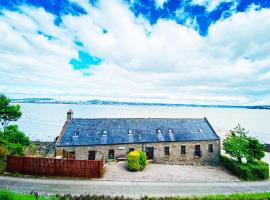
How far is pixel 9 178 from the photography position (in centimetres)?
2383

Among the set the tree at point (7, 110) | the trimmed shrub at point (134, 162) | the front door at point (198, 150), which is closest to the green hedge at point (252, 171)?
the front door at point (198, 150)

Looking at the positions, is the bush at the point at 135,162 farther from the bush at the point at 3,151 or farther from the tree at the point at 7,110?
the tree at the point at 7,110

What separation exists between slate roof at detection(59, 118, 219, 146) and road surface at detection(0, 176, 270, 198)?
823 cm

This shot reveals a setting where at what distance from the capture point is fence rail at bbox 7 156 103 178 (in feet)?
84.0

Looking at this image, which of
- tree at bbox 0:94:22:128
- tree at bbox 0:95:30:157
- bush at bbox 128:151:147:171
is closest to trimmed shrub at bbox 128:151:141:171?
bush at bbox 128:151:147:171

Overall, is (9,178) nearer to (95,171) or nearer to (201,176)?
(95,171)

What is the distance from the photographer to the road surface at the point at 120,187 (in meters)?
21.6

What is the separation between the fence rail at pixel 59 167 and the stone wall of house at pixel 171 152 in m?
5.03

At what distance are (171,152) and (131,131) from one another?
6.91 meters

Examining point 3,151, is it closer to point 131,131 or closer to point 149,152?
point 131,131

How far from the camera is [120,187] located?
23.2 m

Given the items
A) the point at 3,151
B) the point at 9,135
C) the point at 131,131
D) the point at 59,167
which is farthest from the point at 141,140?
the point at 9,135

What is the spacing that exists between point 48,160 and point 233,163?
24511mm

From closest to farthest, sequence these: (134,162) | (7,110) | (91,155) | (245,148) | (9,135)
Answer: (134,162)
(7,110)
(9,135)
(245,148)
(91,155)
